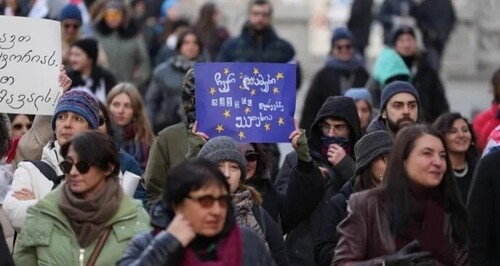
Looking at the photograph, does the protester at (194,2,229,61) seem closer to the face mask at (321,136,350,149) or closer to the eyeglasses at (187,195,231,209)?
the face mask at (321,136,350,149)

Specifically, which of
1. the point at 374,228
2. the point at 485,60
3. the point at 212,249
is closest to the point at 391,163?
the point at 374,228

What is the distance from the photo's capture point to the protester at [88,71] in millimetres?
17484

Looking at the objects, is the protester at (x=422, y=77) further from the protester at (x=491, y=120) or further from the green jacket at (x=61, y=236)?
the green jacket at (x=61, y=236)

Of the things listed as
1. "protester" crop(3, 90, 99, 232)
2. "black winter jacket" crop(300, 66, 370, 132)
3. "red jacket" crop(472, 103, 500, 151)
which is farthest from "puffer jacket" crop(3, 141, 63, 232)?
Result: "black winter jacket" crop(300, 66, 370, 132)

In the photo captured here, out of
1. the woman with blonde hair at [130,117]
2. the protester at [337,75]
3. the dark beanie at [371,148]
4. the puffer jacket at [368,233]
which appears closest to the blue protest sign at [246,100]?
the dark beanie at [371,148]

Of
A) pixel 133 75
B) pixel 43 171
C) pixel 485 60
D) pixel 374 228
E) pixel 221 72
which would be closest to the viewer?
pixel 374 228

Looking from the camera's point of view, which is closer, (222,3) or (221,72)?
(221,72)

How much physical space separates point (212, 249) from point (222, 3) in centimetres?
2505

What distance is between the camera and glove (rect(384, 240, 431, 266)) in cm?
887

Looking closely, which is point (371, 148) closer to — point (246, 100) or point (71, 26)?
point (246, 100)

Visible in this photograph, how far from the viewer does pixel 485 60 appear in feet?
104

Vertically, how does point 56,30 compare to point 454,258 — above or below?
above

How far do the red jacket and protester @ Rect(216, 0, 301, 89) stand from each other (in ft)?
11.0

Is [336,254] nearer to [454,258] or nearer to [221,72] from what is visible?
[454,258]
